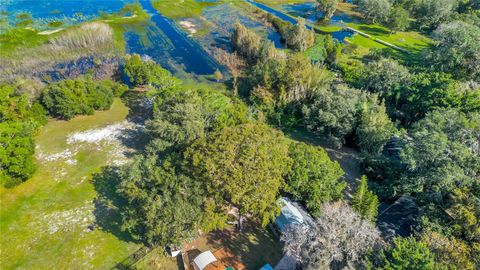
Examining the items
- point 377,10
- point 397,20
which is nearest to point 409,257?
point 397,20

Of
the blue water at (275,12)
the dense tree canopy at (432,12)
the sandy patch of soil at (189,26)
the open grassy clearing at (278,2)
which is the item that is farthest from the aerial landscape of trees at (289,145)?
the open grassy clearing at (278,2)

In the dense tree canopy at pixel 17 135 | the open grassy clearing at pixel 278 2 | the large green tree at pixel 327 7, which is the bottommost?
the dense tree canopy at pixel 17 135

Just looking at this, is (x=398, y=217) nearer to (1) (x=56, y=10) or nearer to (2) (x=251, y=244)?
(2) (x=251, y=244)

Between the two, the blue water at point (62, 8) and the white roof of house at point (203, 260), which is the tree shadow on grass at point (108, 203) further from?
the blue water at point (62, 8)

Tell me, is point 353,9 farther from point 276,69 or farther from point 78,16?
point 78,16

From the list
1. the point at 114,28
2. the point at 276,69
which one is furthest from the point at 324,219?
the point at 114,28

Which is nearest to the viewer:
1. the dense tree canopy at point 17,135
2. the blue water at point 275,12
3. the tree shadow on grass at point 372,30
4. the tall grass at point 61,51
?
the dense tree canopy at point 17,135
